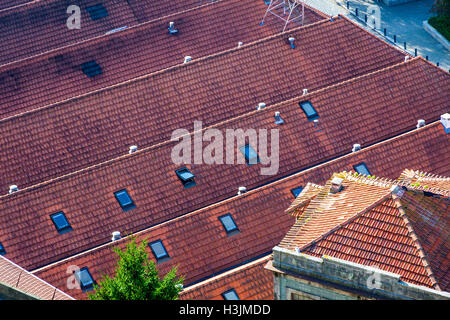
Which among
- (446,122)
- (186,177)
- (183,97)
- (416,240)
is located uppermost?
(183,97)

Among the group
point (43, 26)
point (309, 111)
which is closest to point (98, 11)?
point (43, 26)

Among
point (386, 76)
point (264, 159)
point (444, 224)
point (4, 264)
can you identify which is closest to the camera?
point (444, 224)

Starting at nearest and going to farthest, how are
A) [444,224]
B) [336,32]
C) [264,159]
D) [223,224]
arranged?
[444,224]
[223,224]
[264,159]
[336,32]

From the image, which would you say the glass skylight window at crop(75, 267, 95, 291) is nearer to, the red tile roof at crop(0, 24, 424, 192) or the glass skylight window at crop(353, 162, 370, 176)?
the red tile roof at crop(0, 24, 424, 192)

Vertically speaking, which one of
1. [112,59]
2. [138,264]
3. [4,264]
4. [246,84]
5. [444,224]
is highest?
[112,59]

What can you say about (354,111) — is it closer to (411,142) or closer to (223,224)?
(411,142)

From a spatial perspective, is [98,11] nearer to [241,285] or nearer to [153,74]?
Answer: [153,74]

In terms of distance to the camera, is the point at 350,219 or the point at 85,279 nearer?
the point at 350,219

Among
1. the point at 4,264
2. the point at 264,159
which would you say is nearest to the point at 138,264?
the point at 4,264
